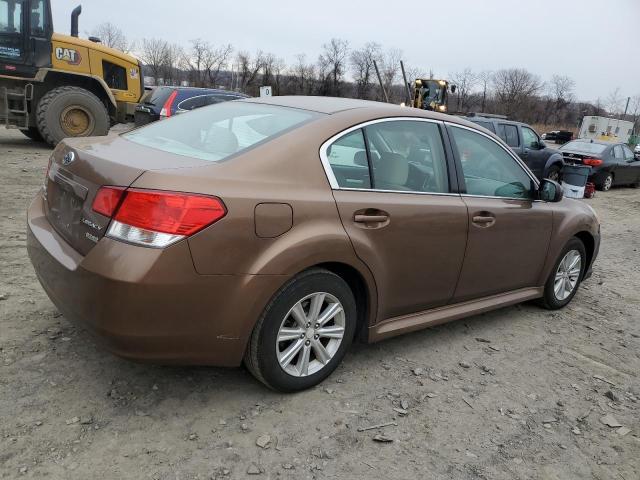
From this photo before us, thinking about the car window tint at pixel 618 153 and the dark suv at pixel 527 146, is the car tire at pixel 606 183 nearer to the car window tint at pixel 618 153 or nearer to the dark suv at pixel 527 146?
the car window tint at pixel 618 153

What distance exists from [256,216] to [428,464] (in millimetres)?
1439

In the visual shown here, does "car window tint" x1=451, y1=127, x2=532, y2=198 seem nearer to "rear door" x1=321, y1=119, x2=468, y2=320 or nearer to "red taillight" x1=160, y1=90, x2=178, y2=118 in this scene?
"rear door" x1=321, y1=119, x2=468, y2=320

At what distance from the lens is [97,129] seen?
1161cm

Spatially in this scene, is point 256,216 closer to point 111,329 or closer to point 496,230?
point 111,329

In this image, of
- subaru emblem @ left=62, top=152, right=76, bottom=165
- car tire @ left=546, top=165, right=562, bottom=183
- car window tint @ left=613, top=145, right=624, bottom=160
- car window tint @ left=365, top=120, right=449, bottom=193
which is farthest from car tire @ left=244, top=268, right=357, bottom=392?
car window tint @ left=613, top=145, right=624, bottom=160

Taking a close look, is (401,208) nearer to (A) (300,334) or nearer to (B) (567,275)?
(A) (300,334)

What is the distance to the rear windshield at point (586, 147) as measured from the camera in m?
15.5

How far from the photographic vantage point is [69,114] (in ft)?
37.2

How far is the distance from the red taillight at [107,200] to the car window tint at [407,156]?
1435 millimetres

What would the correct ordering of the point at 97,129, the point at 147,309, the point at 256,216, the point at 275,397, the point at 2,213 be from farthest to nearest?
1. the point at 97,129
2. the point at 2,213
3. the point at 275,397
4. the point at 256,216
5. the point at 147,309

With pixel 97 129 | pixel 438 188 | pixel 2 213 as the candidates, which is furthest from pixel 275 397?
pixel 97 129

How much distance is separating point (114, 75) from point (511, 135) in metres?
9.75

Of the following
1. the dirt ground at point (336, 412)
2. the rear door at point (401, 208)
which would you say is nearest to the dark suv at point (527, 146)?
the dirt ground at point (336, 412)

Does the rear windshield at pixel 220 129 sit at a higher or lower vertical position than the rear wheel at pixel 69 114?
higher
